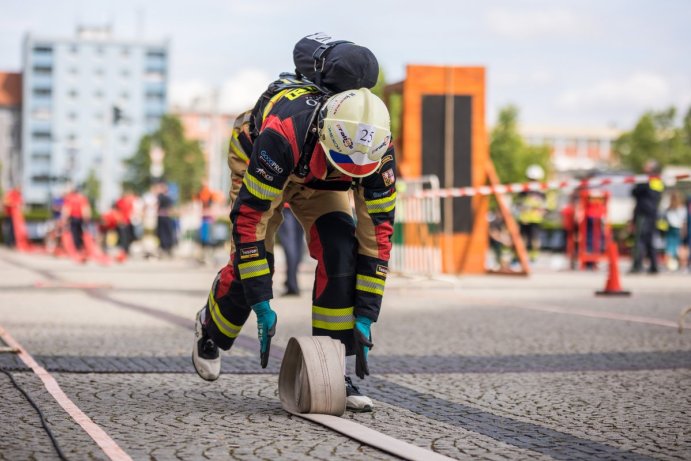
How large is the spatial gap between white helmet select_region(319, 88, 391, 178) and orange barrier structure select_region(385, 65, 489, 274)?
48.5 feet

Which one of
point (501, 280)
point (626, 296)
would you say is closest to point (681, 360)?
point (626, 296)

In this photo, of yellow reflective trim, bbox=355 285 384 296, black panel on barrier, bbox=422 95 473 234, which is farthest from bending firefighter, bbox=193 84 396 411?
black panel on barrier, bbox=422 95 473 234

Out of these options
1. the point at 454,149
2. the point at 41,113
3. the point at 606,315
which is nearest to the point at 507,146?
the point at 454,149

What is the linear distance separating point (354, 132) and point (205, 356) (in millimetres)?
1618

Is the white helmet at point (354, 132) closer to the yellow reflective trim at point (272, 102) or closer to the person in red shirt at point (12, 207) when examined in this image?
the yellow reflective trim at point (272, 102)

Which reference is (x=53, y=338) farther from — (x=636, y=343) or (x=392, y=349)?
(x=636, y=343)

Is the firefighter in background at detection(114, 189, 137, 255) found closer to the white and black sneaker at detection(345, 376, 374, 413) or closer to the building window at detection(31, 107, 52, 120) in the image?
the white and black sneaker at detection(345, 376, 374, 413)

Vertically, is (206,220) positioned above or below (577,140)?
below

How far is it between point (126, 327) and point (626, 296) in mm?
7152

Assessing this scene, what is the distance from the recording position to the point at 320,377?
508 centimetres

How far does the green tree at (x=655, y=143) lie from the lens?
92.8 m

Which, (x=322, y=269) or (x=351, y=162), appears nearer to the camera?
(x=351, y=162)

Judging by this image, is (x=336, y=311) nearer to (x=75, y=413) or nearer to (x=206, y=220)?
(x=75, y=413)

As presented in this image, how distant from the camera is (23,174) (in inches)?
5704
